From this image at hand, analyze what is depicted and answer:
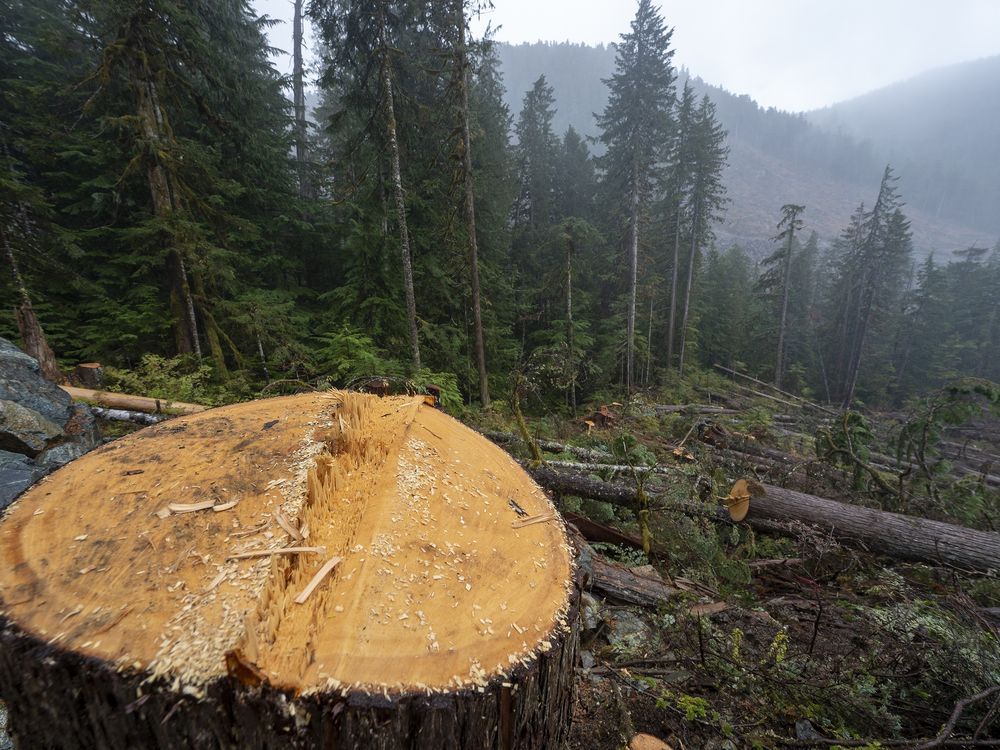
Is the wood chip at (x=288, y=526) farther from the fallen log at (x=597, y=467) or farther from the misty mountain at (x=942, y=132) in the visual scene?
the misty mountain at (x=942, y=132)

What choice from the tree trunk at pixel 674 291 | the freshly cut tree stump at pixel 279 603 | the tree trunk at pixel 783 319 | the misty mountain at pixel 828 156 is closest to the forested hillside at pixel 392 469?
the freshly cut tree stump at pixel 279 603

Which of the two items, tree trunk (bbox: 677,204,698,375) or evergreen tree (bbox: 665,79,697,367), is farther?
tree trunk (bbox: 677,204,698,375)

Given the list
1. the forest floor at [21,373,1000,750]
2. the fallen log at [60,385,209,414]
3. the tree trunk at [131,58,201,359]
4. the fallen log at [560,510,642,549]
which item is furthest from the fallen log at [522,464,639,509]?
the tree trunk at [131,58,201,359]

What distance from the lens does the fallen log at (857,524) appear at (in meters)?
4.00

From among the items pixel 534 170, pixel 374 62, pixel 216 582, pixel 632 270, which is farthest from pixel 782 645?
pixel 534 170

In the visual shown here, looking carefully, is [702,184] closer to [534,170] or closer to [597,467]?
[534,170]

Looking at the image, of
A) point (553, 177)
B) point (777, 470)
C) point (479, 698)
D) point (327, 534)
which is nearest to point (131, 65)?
point (327, 534)

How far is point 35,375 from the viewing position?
523 centimetres

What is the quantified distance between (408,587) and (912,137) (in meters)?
195

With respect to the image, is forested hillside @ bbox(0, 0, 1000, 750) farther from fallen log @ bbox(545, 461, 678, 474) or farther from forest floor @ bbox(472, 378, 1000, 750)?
fallen log @ bbox(545, 461, 678, 474)

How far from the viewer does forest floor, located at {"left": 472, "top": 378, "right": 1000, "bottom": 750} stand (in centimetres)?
231

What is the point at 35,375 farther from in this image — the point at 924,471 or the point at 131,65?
the point at 924,471

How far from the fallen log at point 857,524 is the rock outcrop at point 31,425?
5.09 m

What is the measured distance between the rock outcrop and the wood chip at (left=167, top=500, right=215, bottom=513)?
12.0 feet
